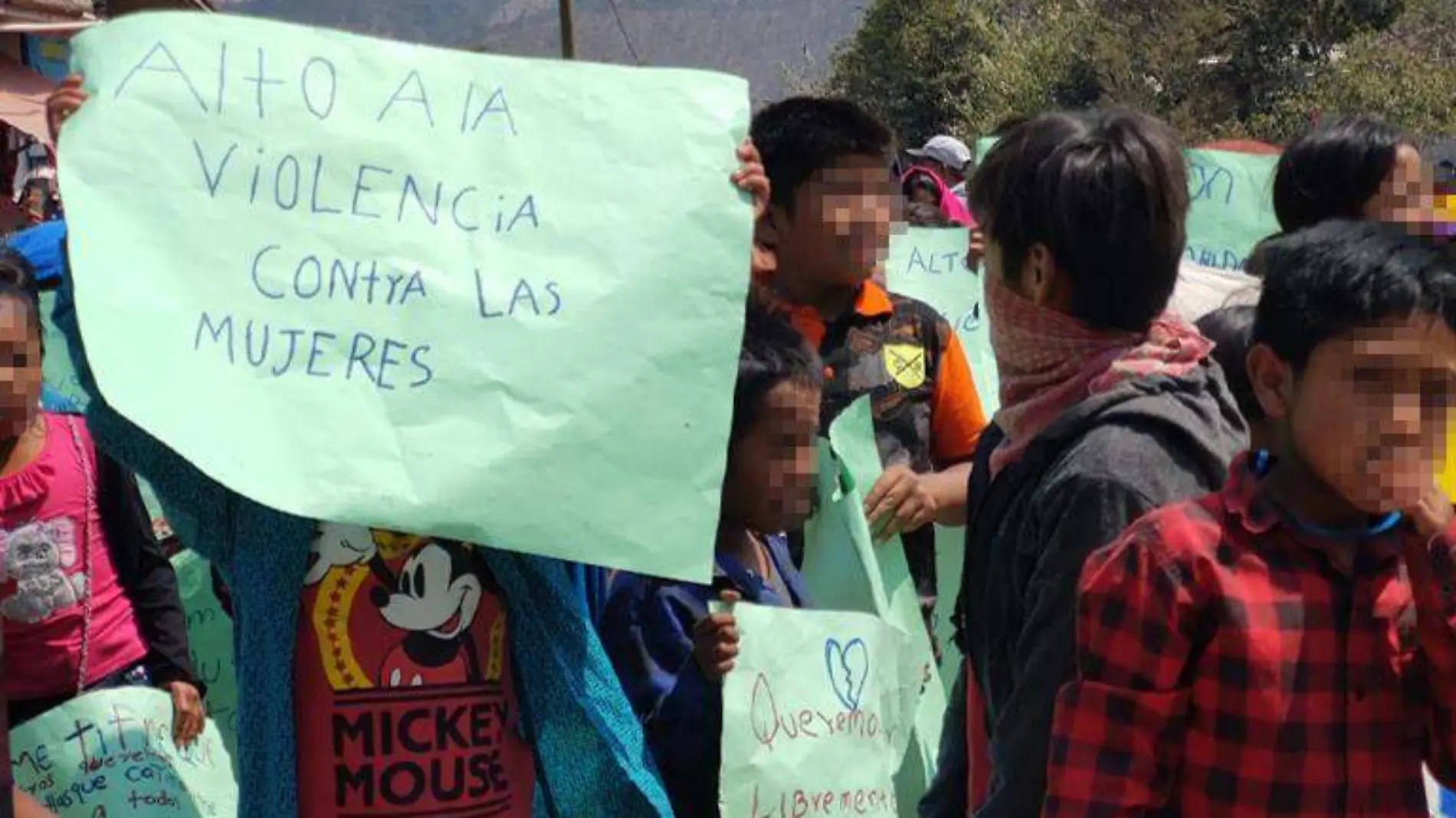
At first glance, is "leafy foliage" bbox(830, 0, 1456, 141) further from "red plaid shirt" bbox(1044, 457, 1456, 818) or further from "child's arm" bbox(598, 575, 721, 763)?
"red plaid shirt" bbox(1044, 457, 1456, 818)

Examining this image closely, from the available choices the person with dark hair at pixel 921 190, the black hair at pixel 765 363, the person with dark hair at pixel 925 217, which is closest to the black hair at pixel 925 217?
the person with dark hair at pixel 925 217

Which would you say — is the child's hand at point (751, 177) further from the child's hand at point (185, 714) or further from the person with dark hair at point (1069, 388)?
the child's hand at point (185, 714)

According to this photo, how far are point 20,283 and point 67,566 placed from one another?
54 cm

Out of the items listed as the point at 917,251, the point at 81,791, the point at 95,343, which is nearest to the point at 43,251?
the point at 81,791

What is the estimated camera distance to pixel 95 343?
2.32m

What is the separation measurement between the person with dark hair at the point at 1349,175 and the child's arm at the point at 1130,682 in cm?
152

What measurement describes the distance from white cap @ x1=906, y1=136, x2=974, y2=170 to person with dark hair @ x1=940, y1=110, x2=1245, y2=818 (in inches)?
301

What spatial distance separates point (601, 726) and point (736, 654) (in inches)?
12.0

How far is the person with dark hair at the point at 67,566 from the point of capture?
3383 millimetres

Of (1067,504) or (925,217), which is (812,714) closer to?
(1067,504)

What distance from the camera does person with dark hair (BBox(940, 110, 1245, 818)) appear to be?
2086 millimetres

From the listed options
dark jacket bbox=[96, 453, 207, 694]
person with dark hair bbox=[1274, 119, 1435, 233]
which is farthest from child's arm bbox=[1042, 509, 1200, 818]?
dark jacket bbox=[96, 453, 207, 694]

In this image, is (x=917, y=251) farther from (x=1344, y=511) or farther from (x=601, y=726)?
(x=1344, y=511)

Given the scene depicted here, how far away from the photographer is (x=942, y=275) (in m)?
5.25
